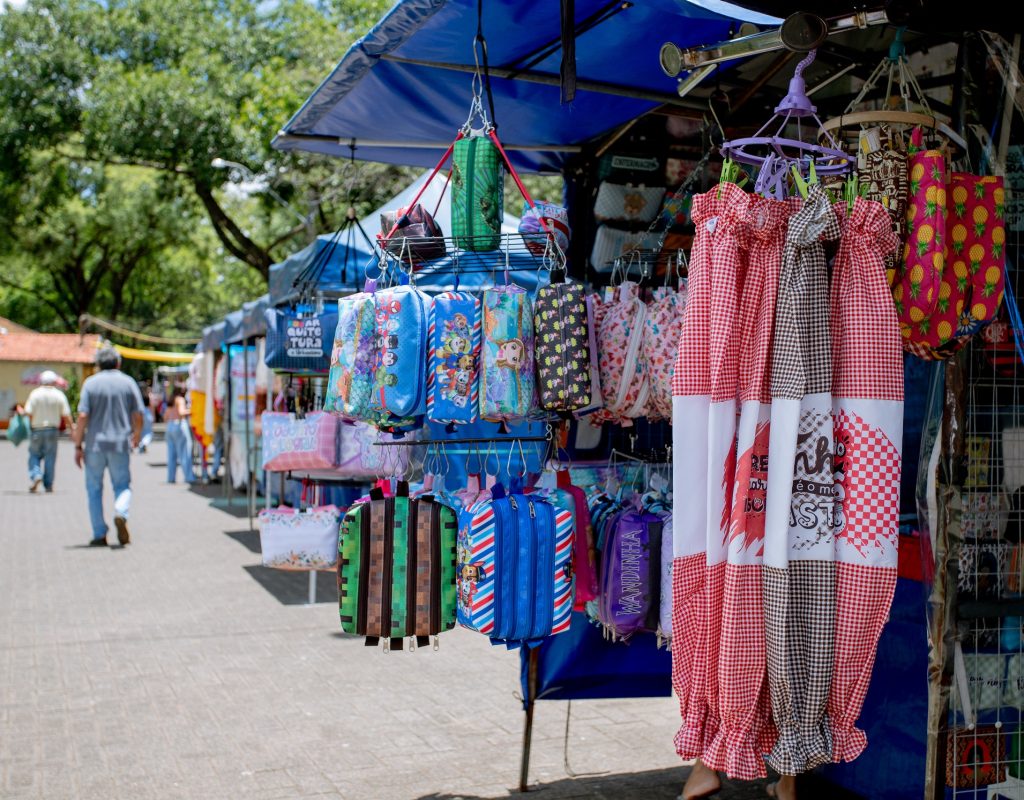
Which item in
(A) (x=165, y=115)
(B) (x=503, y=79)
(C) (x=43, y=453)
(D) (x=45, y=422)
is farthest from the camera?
(A) (x=165, y=115)

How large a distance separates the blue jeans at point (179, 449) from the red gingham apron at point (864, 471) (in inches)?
736

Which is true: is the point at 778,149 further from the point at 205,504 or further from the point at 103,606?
the point at 205,504

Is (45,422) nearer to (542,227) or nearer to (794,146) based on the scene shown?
(542,227)

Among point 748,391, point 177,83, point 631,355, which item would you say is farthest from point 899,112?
point 177,83

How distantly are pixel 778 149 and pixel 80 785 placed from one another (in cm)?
400

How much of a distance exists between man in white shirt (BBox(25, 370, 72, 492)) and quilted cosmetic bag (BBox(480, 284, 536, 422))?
12.8 meters

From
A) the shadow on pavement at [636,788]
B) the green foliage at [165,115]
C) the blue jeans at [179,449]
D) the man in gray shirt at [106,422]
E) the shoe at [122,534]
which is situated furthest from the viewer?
the blue jeans at [179,449]

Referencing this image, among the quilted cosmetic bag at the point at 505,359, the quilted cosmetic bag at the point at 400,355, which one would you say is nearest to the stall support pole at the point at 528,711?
the quilted cosmetic bag at the point at 505,359

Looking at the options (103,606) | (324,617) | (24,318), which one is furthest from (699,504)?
(24,318)

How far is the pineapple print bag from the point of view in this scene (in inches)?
113

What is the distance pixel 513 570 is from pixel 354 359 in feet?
3.04

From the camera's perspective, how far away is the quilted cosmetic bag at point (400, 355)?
3541mm

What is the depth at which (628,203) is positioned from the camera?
489 centimetres

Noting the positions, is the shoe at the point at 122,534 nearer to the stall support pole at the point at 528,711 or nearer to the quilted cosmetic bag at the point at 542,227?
the stall support pole at the point at 528,711
